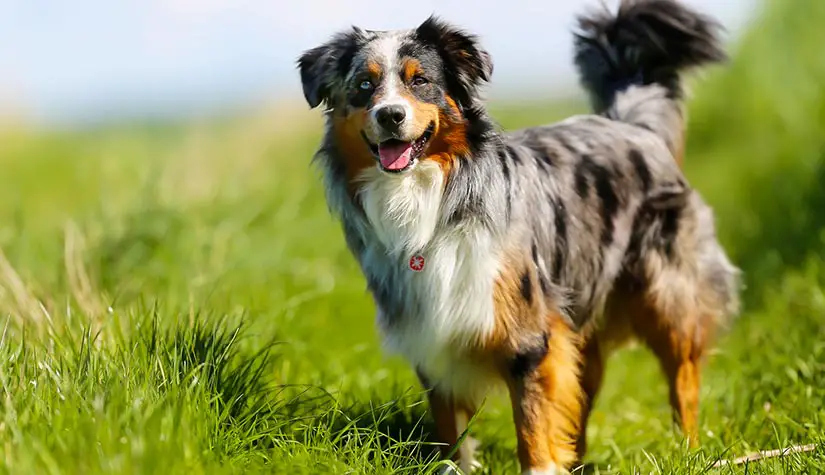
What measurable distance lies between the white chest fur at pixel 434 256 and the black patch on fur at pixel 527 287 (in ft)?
0.61

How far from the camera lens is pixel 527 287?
14.3 ft

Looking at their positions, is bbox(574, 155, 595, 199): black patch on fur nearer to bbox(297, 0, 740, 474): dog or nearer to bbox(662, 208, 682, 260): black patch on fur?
bbox(297, 0, 740, 474): dog

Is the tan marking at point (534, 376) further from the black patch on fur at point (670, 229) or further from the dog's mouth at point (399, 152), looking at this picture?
the black patch on fur at point (670, 229)

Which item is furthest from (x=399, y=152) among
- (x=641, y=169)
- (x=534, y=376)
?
(x=641, y=169)

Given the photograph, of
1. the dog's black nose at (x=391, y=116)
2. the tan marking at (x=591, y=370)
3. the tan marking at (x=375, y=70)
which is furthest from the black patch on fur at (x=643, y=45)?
the dog's black nose at (x=391, y=116)

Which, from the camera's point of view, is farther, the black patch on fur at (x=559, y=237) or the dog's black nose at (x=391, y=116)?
the black patch on fur at (x=559, y=237)

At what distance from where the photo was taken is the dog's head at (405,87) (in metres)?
4.11

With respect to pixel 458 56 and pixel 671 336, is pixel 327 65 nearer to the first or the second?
pixel 458 56

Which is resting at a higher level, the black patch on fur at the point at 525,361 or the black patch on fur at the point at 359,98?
the black patch on fur at the point at 359,98

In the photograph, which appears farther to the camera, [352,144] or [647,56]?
[647,56]

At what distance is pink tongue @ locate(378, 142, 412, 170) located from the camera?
410cm

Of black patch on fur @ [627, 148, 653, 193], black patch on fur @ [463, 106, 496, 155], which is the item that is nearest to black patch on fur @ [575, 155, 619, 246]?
black patch on fur @ [627, 148, 653, 193]

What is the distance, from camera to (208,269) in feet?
22.3

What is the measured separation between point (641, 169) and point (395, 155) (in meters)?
1.73
